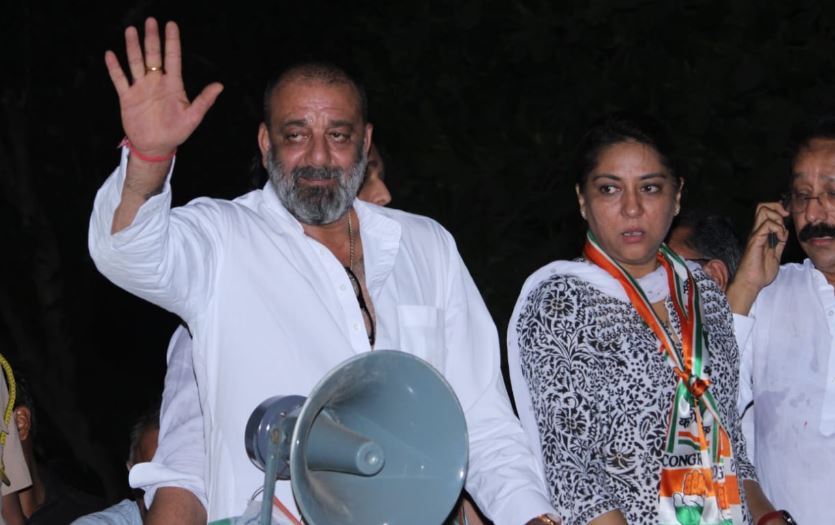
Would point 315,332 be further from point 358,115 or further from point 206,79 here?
point 206,79

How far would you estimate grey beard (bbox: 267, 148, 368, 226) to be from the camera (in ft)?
13.2

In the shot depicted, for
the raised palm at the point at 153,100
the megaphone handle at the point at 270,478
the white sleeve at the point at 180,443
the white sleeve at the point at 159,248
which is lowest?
the white sleeve at the point at 180,443

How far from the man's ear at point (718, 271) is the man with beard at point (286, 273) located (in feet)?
4.49

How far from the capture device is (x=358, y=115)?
414 centimetres

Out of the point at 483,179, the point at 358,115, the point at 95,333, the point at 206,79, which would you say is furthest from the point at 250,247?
the point at 95,333

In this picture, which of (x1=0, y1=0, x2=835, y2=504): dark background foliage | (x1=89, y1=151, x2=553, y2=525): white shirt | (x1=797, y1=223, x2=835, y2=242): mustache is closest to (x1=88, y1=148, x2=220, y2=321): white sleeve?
(x1=89, y1=151, x2=553, y2=525): white shirt

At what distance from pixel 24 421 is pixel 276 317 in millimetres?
1905

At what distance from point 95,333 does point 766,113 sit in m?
5.27

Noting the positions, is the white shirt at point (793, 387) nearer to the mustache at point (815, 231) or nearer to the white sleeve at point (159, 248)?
the mustache at point (815, 231)

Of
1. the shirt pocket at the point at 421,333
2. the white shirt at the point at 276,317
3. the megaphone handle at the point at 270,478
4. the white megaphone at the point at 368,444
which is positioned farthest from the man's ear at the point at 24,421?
the megaphone handle at the point at 270,478

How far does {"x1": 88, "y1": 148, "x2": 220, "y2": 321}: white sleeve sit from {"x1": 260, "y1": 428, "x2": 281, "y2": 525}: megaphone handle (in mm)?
672

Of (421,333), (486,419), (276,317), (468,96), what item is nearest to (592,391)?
(486,419)

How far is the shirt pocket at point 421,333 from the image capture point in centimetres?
402

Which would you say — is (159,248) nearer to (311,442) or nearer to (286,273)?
(286,273)
